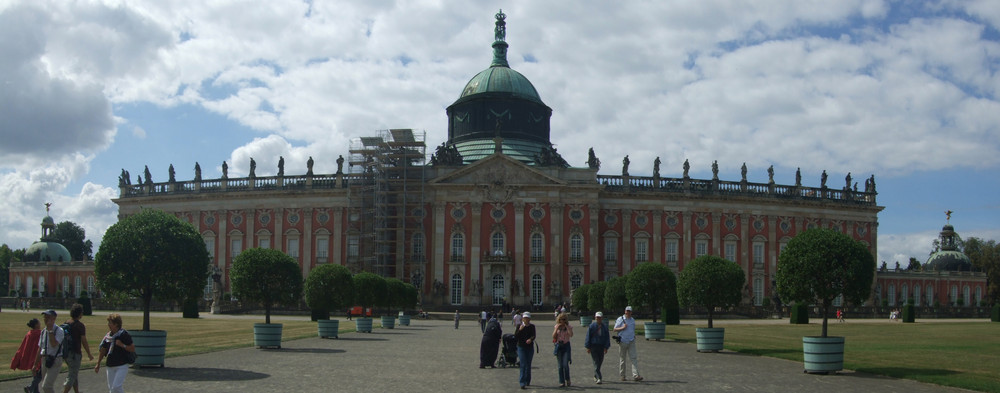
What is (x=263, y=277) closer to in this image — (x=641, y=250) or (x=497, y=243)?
(x=497, y=243)

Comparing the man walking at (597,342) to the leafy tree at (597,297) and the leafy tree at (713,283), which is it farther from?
the leafy tree at (597,297)

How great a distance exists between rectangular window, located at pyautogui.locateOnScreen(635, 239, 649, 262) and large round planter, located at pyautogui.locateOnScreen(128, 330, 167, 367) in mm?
58789

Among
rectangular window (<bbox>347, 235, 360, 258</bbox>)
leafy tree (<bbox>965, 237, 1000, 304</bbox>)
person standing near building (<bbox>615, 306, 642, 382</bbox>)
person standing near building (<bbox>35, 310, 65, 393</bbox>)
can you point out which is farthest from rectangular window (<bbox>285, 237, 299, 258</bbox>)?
leafy tree (<bbox>965, 237, 1000, 304</bbox>)

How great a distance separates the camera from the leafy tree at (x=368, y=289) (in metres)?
48.4

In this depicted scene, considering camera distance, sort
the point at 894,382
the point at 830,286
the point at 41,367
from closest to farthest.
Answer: the point at 41,367 < the point at 894,382 < the point at 830,286

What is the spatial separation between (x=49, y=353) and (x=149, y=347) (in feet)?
20.4

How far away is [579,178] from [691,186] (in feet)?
35.2

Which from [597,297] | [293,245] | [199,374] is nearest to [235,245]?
[293,245]

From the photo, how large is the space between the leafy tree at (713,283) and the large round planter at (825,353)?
456 inches

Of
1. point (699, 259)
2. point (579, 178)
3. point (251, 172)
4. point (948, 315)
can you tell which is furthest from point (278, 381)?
point (948, 315)

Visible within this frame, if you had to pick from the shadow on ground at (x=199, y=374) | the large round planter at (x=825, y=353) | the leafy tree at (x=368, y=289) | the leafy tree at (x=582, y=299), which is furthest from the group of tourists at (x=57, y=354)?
the leafy tree at (x=582, y=299)

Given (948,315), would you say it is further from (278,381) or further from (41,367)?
(41,367)

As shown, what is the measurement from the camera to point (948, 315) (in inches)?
3059

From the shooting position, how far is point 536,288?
74188 mm
